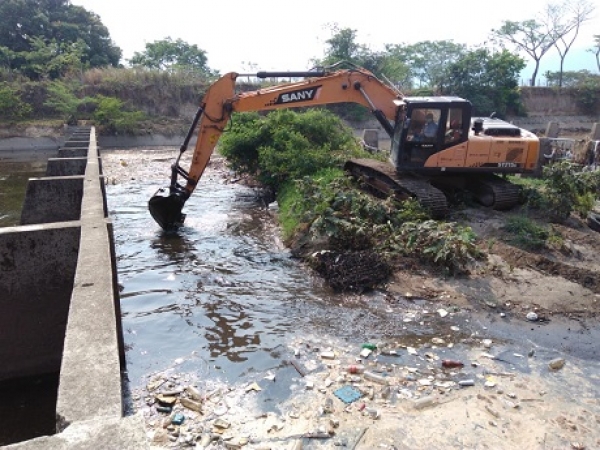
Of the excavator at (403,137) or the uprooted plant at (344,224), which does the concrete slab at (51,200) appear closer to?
the excavator at (403,137)

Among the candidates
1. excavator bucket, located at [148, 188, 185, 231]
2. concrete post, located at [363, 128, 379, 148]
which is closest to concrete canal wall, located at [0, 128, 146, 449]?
excavator bucket, located at [148, 188, 185, 231]

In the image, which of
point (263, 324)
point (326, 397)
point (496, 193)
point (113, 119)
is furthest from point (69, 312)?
point (113, 119)

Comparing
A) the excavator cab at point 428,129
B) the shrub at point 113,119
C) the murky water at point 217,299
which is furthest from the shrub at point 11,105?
the excavator cab at point 428,129

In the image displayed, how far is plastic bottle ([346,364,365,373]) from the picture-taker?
184 inches

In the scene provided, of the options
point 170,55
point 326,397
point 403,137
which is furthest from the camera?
point 170,55

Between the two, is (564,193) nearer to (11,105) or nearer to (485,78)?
(11,105)

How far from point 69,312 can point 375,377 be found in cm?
282

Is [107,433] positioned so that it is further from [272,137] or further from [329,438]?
[272,137]

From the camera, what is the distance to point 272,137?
13.0 m

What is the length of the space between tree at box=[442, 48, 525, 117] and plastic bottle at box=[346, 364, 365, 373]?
33.0m

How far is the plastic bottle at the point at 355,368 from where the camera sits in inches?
184

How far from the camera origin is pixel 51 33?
35.7 m

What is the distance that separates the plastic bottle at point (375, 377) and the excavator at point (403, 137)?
4.74 metres

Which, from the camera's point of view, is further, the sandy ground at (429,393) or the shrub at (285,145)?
the shrub at (285,145)
